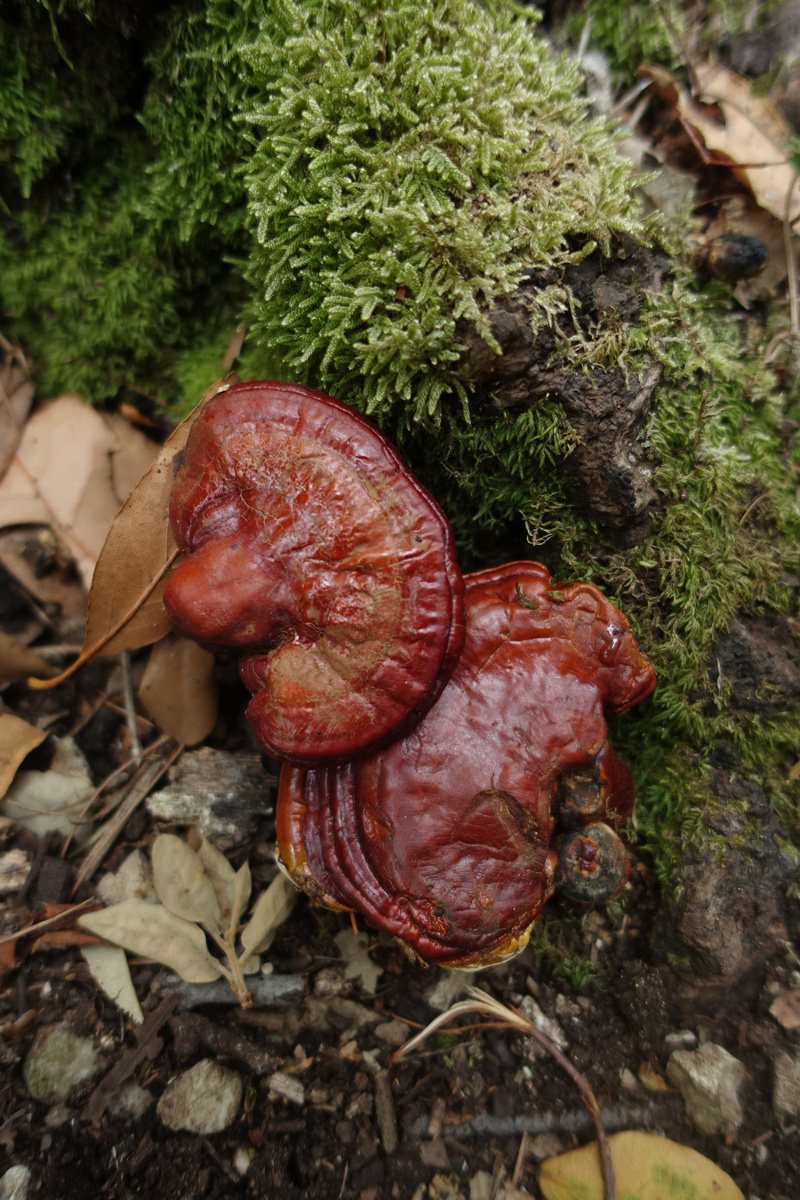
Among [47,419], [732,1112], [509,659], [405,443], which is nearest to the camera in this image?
[509,659]

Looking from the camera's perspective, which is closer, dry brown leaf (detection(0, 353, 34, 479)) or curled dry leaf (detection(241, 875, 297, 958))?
curled dry leaf (detection(241, 875, 297, 958))

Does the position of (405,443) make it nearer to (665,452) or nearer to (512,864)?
(665,452)

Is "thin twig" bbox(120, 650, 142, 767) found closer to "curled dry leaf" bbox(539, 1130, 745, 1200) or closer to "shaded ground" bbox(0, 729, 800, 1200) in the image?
"shaded ground" bbox(0, 729, 800, 1200)

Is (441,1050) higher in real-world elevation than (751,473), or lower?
lower

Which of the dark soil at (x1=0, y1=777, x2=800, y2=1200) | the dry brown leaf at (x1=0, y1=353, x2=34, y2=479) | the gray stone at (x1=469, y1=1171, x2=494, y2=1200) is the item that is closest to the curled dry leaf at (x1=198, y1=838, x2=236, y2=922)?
the dark soil at (x1=0, y1=777, x2=800, y2=1200)

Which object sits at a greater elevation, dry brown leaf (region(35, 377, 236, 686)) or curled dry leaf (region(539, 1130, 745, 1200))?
dry brown leaf (region(35, 377, 236, 686))

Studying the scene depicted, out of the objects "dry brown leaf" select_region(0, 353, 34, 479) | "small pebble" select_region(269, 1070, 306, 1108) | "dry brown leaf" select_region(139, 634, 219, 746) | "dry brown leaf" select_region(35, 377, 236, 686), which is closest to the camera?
"small pebble" select_region(269, 1070, 306, 1108)

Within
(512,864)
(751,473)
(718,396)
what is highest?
(718,396)

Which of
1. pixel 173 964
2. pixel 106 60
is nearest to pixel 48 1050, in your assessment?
pixel 173 964
